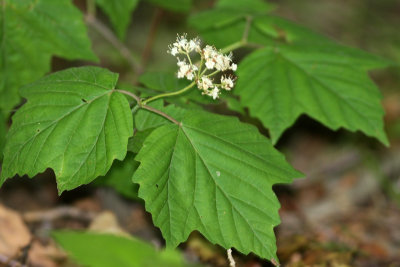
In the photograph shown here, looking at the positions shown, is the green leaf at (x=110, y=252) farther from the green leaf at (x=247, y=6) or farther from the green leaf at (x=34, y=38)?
the green leaf at (x=247, y=6)

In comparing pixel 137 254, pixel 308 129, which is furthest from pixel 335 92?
pixel 308 129

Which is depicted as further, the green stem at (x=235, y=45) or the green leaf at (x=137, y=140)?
the green stem at (x=235, y=45)

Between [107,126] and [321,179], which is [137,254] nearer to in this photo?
[107,126]

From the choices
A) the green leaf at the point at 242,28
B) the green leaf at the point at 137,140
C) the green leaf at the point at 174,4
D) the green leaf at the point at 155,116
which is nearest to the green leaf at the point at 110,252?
the green leaf at the point at 137,140

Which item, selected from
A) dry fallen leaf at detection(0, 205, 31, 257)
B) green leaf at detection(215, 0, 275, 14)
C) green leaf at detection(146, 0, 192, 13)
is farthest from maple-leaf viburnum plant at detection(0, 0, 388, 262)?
green leaf at detection(146, 0, 192, 13)

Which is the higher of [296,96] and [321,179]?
[296,96]

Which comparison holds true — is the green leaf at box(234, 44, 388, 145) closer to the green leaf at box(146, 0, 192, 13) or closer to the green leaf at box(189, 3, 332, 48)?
the green leaf at box(189, 3, 332, 48)
